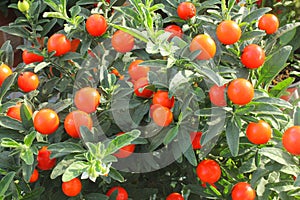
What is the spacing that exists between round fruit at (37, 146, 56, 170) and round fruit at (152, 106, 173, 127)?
213 millimetres

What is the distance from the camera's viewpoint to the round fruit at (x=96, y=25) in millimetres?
946

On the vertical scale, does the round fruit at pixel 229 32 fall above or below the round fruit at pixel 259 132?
above

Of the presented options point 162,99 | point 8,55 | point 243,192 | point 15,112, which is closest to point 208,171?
point 243,192

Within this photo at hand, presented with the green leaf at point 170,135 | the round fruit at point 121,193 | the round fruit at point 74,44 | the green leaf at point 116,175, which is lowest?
the round fruit at point 121,193

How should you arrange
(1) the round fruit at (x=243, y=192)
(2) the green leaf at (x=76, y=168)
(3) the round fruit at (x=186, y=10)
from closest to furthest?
(2) the green leaf at (x=76, y=168), (1) the round fruit at (x=243, y=192), (3) the round fruit at (x=186, y=10)

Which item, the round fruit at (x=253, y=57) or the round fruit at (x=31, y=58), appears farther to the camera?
the round fruit at (x=31, y=58)

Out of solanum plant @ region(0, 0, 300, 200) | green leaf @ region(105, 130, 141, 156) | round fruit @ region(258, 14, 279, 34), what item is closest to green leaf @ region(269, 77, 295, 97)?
solanum plant @ region(0, 0, 300, 200)

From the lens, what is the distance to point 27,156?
814 mm

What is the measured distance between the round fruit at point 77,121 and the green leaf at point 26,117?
70 millimetres

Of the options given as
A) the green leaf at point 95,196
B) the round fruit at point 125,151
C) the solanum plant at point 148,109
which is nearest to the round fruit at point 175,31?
the solanum plant at point 148,109

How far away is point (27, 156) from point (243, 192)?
1.27 ft

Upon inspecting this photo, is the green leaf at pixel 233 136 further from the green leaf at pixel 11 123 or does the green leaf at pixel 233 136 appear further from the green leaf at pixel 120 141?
the green leaf at pixel 11 123

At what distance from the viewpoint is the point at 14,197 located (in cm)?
89

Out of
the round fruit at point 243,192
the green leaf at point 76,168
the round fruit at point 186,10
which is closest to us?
the green leaf at point 76,168
